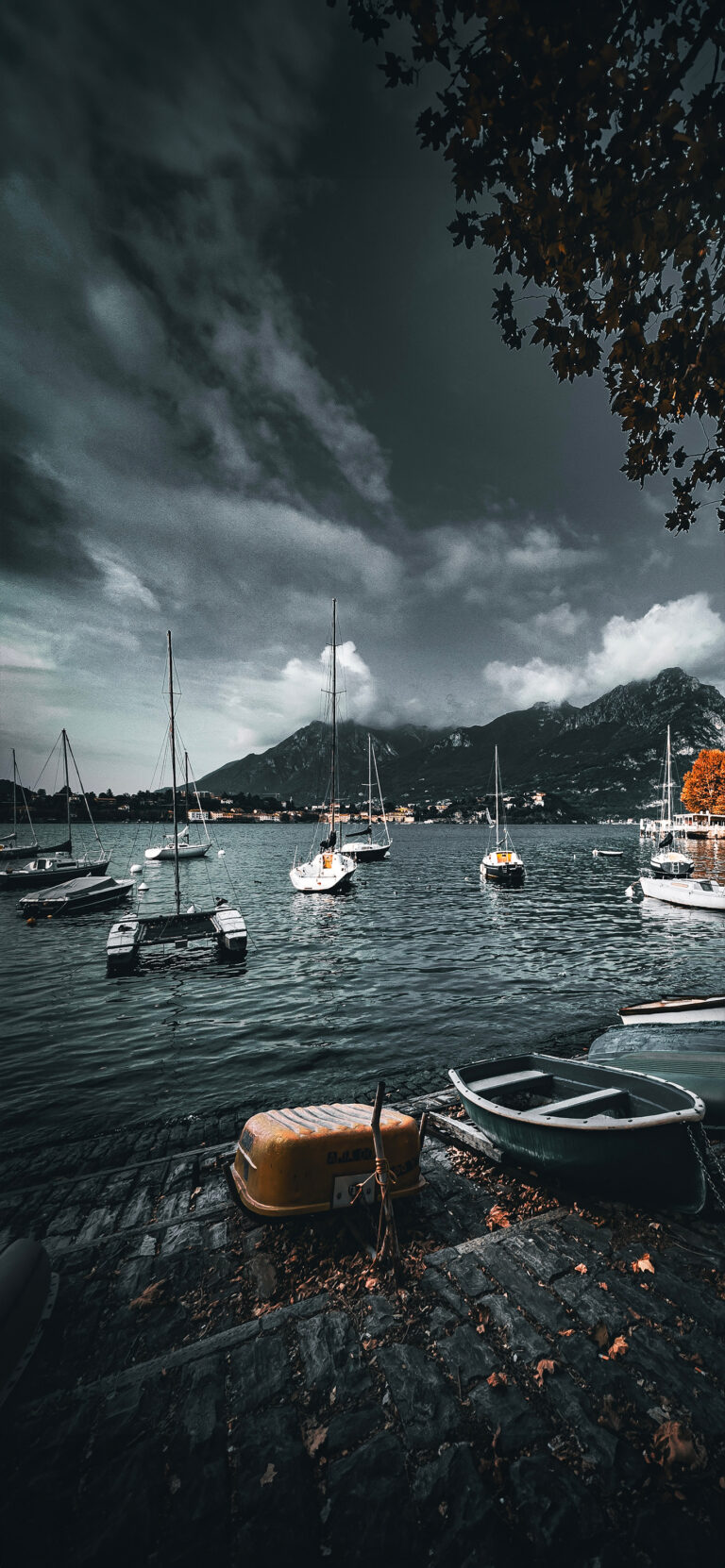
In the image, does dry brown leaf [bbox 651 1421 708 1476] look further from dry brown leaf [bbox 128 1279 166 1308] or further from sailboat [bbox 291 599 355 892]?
sailboat [bbox 291 599 355 892]

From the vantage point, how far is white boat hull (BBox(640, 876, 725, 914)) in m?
33.9

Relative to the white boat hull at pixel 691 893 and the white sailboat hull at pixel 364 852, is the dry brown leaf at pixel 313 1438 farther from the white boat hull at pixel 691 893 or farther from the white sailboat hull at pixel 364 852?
the white sailboat hull at pixel 364 852

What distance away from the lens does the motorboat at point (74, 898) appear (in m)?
33.6

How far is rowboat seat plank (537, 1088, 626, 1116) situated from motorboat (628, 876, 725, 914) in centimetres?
3197

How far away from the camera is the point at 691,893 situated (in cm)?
3500

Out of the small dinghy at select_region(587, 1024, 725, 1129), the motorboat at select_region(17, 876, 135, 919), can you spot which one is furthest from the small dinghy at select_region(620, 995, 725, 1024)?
the motorboat at select_region(17, 876, 135, 919)

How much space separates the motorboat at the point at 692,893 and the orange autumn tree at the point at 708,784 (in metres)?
66.0

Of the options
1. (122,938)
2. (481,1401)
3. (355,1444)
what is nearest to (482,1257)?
(481,1401)

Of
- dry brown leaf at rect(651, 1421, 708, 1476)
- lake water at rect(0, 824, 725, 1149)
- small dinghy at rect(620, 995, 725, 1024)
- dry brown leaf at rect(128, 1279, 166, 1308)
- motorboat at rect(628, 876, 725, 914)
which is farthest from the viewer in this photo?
motorboat at rect(628, 876, 725, 914)

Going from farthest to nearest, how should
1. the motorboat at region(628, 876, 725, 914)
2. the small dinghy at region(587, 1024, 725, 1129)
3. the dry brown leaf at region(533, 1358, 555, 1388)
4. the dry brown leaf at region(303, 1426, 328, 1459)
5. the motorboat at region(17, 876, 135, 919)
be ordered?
the motorboat at region(628, 876, 725, 914), the motorboat at region(17, 876, 135, 919), the small dinghy at region(587, 1024, 725, 1129), the dry brown leaf at region(533, 1358, 555, 1388), the dry brown leaf at region(303, 1426, 328, 1459)

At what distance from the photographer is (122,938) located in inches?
827

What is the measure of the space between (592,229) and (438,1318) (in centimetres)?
869

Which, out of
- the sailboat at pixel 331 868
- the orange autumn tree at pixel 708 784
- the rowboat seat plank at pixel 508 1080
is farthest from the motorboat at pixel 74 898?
the orange autumn tree at pixel 708 784

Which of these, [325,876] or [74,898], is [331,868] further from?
[74,898]
